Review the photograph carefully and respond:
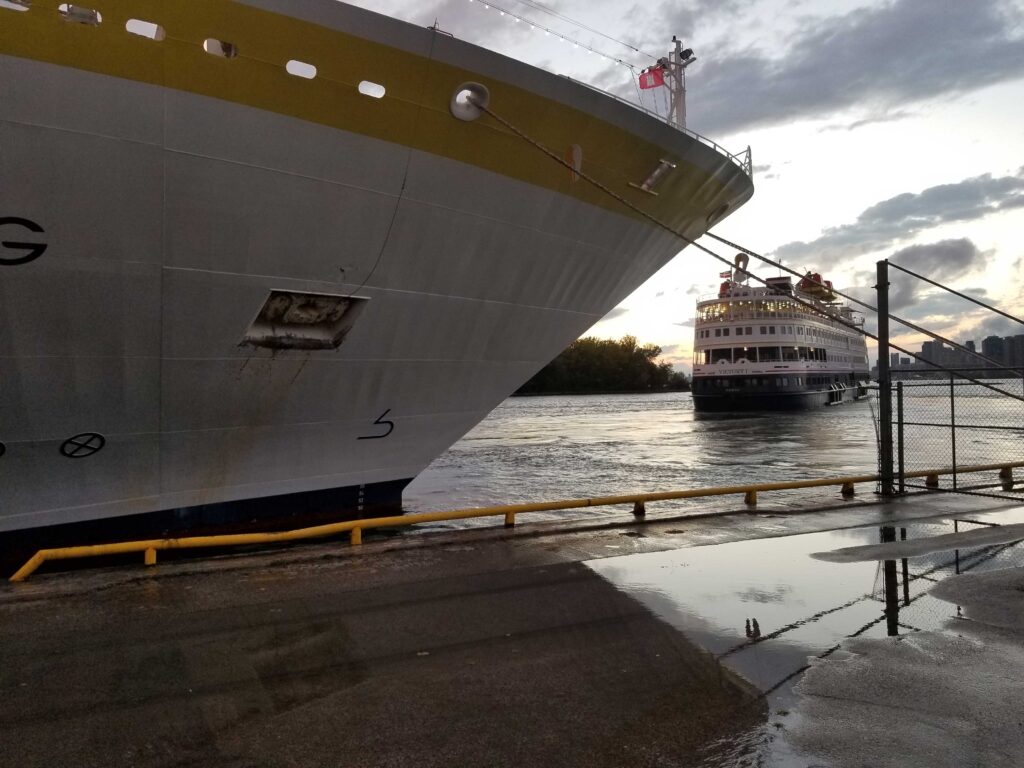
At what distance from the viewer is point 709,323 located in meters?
51.8

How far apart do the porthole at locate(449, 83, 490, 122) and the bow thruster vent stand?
189cm

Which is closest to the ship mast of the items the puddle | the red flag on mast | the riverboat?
the red flag on mast

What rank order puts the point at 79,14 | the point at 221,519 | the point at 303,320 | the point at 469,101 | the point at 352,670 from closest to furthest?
1. the point at 352,670
2. the point at 79,14
3. the point at 469,101
4. the point at 303,320
5. the point at 221,519

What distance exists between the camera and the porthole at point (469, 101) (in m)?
6.20

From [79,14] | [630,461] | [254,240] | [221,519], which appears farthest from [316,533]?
[630,461]

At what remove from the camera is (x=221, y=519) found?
7020 millimetres

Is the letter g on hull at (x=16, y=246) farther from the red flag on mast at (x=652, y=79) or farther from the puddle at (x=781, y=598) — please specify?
the red flag on mast at (x=652, y=79)

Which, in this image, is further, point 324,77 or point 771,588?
point 324,77

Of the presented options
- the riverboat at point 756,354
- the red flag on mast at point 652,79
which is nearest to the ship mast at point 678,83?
the red flag on mast at point 652,79

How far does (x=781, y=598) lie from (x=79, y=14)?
631 cm

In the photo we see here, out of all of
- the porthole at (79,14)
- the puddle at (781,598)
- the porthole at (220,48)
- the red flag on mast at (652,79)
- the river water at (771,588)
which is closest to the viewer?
the river water at (771,588)

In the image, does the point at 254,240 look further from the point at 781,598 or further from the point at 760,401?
the point at 760,401

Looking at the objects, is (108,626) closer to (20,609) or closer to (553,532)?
(20,609)

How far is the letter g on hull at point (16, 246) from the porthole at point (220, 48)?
1763mm
